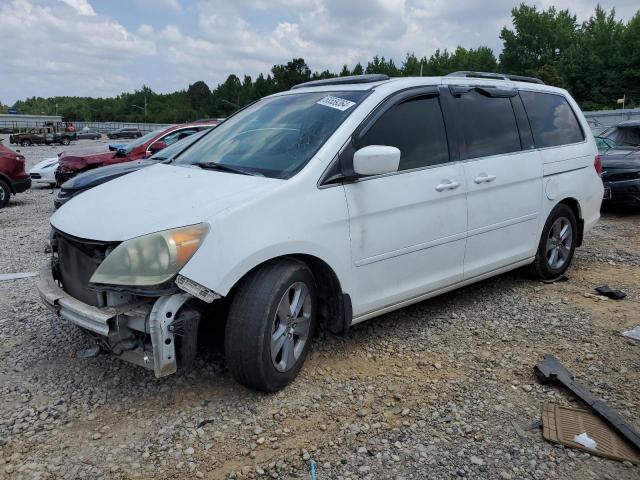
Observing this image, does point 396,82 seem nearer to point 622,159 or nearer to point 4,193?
point 622,159

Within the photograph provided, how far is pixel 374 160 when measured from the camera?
3.39m

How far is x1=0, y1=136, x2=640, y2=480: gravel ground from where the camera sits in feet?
8.96

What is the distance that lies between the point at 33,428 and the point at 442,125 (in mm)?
3331

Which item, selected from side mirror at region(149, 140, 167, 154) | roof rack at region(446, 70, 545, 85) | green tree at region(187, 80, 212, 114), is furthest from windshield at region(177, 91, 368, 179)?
green tree at region(187, 80, 212, 114)

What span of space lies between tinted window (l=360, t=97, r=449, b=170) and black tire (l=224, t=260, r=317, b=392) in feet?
3.67

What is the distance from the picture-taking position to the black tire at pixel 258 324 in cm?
302

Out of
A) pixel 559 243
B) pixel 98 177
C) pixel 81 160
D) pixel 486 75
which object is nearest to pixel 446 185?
pixel 486 75

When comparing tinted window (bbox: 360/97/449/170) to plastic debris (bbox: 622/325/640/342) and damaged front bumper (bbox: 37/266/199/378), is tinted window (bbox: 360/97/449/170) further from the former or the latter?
plastic debris (bbox: 622/325/640/342)

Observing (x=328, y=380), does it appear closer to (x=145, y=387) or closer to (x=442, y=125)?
(x=145, y=387)

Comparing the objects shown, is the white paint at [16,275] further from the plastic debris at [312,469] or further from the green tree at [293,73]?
the green tree at [293,73]

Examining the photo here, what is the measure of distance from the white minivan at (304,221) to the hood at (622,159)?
4.96m

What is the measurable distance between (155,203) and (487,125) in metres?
2.78

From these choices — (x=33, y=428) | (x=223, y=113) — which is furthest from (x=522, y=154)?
(x=223, y=113)

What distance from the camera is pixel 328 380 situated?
3.51 meters
